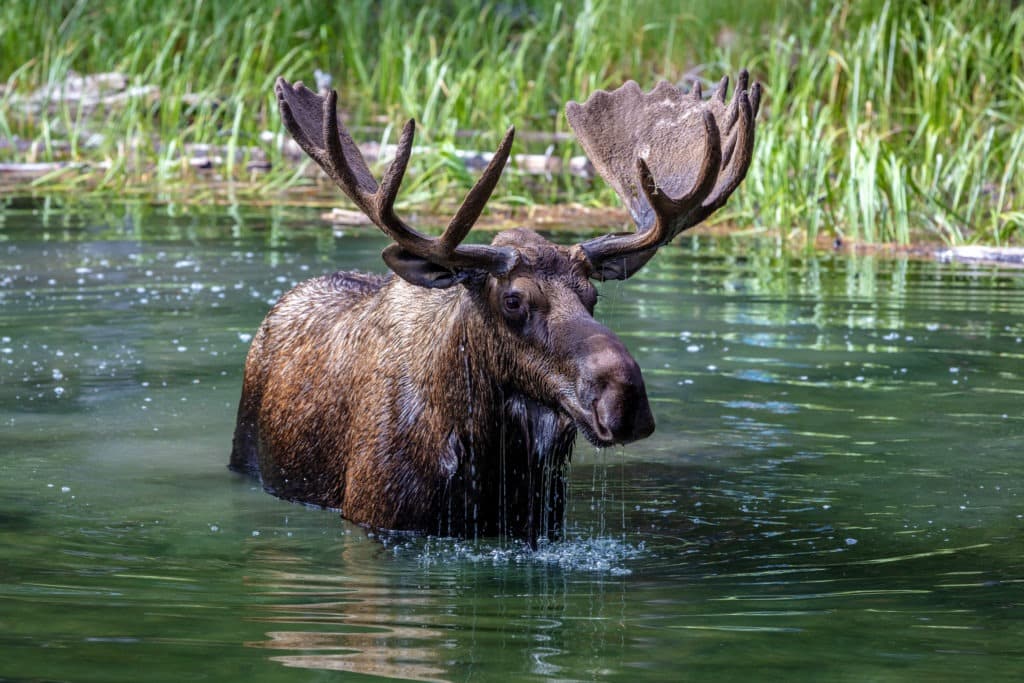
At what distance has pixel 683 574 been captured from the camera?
5.69 meters

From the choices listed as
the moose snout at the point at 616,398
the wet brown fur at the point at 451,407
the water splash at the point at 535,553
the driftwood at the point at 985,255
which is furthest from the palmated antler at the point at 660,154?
the driftwood at the point at 985,255

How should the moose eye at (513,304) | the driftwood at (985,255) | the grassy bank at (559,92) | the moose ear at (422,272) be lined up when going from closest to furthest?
the moose eye at (513,304) → the moose ear at (422,272) → the driftwood at (985,255) → the grassy bank at (559,92)

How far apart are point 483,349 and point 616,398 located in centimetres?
75

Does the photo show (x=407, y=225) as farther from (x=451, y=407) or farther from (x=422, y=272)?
(x=451, y=407)

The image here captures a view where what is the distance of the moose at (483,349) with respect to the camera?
5.78 metres

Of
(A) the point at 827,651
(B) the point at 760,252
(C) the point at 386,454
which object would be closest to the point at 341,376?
(C) the point at 386,454

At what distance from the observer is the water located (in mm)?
4699

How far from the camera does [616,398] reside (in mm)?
5398

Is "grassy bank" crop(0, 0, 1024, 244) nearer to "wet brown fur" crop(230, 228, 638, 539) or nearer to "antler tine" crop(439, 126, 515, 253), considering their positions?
"wet brown fur" crop(230, 228, 638, 539)

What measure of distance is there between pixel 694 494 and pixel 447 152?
8.04m

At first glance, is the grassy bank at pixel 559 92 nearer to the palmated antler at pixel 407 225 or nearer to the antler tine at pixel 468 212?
the palmated antler at pixel 407 225

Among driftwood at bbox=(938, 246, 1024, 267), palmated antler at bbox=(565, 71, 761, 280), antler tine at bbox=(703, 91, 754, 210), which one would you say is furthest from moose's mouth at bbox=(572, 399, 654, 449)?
driftwood at bbox=(938, 246, 1024, 267)

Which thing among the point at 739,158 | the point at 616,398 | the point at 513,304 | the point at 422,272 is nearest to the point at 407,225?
the point at 422,272

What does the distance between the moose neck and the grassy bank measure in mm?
7737
